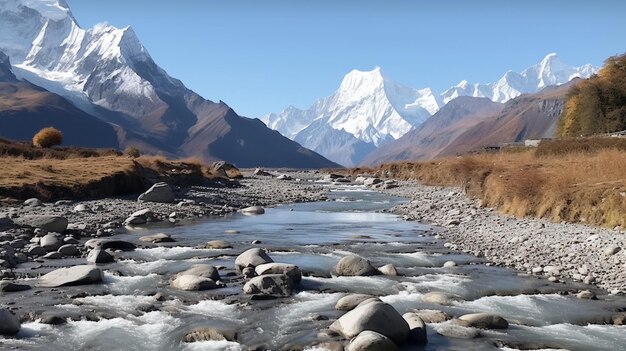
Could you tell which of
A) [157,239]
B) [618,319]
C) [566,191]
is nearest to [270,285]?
[618,319]

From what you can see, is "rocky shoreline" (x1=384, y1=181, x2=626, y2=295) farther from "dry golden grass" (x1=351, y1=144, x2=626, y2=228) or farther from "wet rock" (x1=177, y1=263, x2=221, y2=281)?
"wet rock" (x1=177, y1=263, x2=221, y2=281)

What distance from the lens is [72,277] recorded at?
1625cm

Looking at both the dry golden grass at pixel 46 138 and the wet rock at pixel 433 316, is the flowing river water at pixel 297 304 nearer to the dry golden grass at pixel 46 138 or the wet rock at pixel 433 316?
the wet rock at pixel 433 316

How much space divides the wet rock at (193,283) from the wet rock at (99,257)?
14.1ft

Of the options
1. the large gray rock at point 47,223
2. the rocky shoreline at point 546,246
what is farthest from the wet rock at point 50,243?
the rocky shoreline at point 546,246

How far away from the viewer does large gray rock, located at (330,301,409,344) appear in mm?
11727

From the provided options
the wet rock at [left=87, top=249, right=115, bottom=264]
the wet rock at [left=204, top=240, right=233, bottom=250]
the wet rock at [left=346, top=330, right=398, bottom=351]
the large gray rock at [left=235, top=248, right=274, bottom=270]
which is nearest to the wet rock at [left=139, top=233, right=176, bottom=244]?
the wet rock at [left=204, top=240, right=233, bottom=250]

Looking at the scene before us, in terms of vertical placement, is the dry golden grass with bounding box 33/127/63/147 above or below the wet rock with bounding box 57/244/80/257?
above

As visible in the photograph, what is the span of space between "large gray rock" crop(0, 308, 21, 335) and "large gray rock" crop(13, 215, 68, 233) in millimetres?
13440

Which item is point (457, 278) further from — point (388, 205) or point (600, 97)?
point (600, 97)

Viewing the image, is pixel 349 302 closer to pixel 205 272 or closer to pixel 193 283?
pixel 193 283

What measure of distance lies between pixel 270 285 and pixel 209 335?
3.72 m

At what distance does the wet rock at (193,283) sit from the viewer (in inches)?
628

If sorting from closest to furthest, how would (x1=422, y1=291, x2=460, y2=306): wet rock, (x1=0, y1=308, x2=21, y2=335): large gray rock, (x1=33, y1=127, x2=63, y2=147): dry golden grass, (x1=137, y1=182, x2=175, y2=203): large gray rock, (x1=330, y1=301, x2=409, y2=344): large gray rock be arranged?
(x1=330, y1=301, x2=409, y2=344): large gray rock → (x1=0, y1=308, x2=21, y2=335): large gray rock → (x1=422, y1=291, x2=460, y2=306): wet rock → (x1=137, y1=182, x2=175, y2=203): large gray rock → (x1=33, y1=127, x2=63, y2=147): dry golden grass
